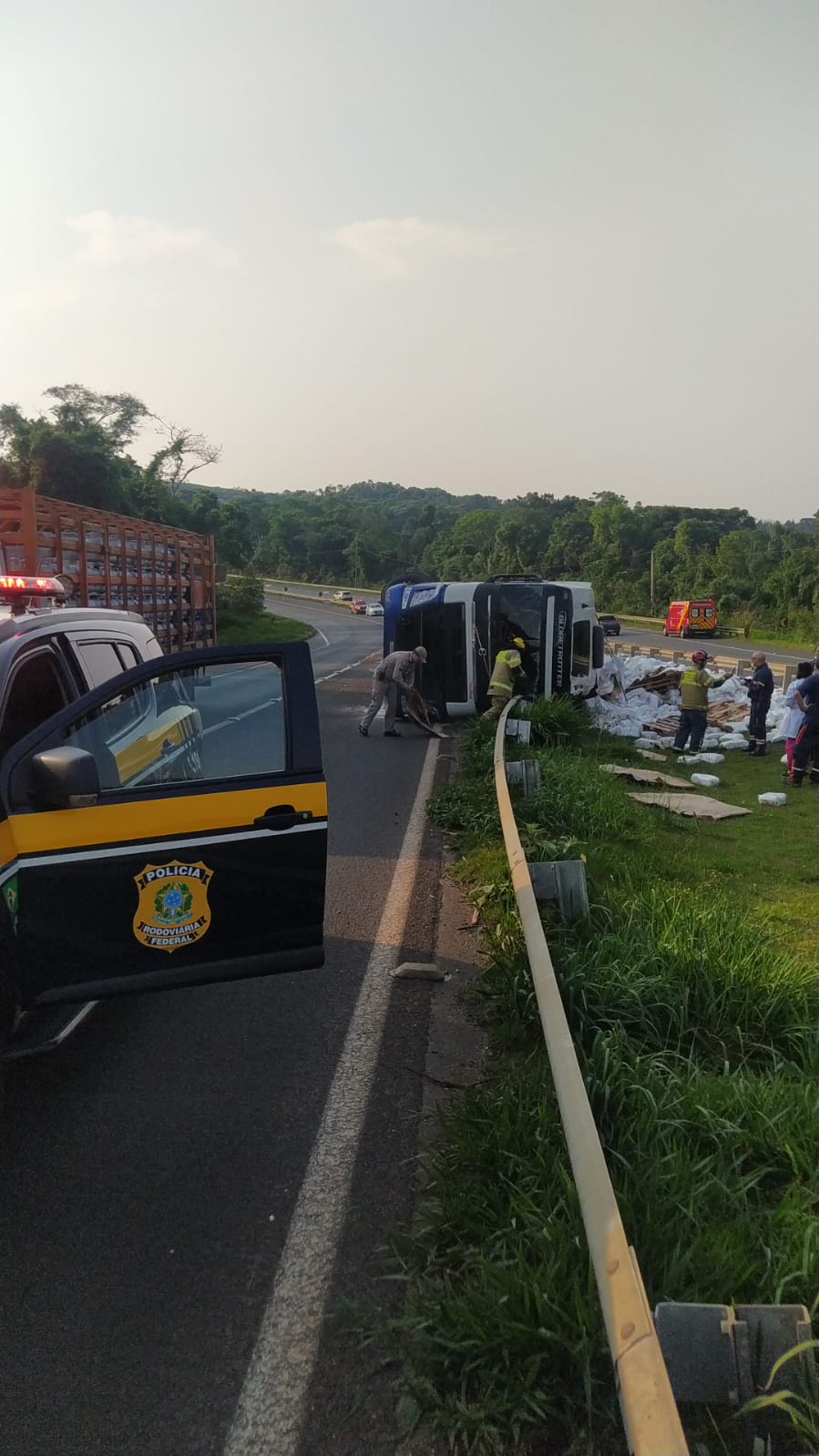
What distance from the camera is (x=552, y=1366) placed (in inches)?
88.0

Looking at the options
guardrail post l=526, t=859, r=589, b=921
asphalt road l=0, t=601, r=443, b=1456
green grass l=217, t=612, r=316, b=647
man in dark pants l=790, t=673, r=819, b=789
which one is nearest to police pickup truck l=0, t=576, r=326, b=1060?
asphalt road l=0, t=601, r=443, b=1456

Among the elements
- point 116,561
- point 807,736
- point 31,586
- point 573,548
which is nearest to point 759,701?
point 807,736

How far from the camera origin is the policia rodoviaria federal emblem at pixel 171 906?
348cm

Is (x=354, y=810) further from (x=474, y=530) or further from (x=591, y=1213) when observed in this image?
(x=474, y=530)

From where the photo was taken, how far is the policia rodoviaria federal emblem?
348 centimetres

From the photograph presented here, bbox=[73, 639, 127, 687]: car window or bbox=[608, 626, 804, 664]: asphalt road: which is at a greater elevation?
bbox=[73, 639, 127, 687]: car window

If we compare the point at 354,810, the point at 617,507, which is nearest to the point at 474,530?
the point at 617,507

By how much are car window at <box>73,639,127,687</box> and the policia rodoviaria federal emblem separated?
4.41 ft

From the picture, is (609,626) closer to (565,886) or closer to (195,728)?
(565,886)

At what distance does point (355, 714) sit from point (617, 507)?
84.1 metres

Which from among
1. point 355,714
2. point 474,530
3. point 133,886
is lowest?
point 355,714

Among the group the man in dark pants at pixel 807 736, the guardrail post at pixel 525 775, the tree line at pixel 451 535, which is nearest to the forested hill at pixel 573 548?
the tree line at pixel 451 535

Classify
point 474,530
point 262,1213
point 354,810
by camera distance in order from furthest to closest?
point 474,530, point 354,810, point 262,1213

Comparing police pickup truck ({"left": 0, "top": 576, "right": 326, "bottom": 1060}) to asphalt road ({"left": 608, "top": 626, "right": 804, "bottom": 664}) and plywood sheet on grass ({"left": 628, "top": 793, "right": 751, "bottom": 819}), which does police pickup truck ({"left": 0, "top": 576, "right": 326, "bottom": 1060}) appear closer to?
plywood sheet on grass ({"left": 628, "top": 793, "right": 751, "bottom": 819})
